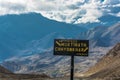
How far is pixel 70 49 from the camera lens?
45719 mm

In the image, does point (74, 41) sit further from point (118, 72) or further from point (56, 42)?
point (118, 72)

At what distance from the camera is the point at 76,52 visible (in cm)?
4553

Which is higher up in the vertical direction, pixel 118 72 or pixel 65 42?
pixel 118 72

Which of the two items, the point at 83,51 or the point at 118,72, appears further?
the point at 118,72

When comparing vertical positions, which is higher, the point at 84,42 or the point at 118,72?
the point at 118,72

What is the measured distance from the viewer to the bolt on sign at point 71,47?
149 ft

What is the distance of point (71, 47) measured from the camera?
45.6 meters

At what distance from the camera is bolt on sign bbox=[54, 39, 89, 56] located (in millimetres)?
45281

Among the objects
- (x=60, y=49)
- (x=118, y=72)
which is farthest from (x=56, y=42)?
(x=118, y=72)

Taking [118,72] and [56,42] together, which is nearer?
[56,42]

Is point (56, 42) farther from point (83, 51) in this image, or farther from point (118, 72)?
point (118, 72)

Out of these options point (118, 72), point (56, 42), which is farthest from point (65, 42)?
point (118, 72)

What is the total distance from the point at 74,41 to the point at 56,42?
186cm

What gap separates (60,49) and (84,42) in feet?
8.58
